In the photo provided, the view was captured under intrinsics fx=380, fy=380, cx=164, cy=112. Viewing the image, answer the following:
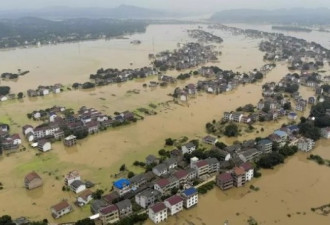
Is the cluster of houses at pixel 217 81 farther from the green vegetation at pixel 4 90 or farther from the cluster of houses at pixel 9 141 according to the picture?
the green vegetation at pixel 4 90

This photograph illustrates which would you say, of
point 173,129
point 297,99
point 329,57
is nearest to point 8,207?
point 173,129

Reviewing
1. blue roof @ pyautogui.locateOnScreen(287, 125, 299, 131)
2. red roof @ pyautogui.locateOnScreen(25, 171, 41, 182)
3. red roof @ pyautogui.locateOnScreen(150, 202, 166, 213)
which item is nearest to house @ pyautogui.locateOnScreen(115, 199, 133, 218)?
red roof @ pyautogui.locateOnScreen(150, 202, 166, 213)

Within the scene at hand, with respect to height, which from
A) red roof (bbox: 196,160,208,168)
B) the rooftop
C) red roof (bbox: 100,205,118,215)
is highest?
red roof (bbox: 196,160,208,168)

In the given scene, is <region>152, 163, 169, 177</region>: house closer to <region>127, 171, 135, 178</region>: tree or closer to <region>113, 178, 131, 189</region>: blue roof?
<region>127, 171, 135, 178</region>: tree

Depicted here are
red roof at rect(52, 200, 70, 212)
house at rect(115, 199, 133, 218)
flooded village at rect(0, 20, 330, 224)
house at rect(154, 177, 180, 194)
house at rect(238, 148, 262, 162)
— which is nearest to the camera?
house at rect(115, 199, 133, 218)

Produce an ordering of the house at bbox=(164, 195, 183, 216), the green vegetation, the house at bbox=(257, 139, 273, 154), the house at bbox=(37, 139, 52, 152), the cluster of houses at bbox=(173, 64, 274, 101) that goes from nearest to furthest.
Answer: the house at bbox=(164, 195, 183, 216)
the house at bbox=(257, 139, 273, 154)
the house at bbox=(37, 139, 52, 152)
the cluster of houses at bbox=(173, 64, 274, 101)
the green vegetation

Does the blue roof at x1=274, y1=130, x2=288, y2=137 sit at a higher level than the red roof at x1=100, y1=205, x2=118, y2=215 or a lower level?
higher
